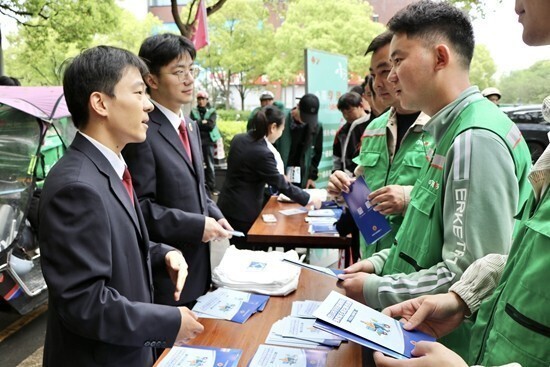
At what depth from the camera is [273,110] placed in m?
3.92

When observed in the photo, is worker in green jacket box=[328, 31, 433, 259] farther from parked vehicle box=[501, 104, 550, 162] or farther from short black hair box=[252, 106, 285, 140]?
parked vehicle box=[501, 104, 550, 162]

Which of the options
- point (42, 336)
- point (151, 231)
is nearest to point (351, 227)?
point (151, 231)

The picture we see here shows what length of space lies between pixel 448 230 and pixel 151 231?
53.8 inches

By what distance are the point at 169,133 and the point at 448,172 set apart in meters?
1.33

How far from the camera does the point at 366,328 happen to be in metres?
1.08

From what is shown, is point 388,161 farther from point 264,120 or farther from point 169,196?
point 264,120

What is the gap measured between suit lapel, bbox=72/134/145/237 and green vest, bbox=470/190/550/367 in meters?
1.09

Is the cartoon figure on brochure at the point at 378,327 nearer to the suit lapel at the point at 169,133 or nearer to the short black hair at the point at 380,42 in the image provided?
the suit lapel at the point at 169,133

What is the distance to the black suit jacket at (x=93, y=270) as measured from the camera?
1.21 meters

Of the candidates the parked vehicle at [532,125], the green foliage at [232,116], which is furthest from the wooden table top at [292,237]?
the green foliage at [232,116]

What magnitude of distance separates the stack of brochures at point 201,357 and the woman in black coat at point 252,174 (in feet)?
7.53

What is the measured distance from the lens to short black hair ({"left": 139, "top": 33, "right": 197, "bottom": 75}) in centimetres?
213

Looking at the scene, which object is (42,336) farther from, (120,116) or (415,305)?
(415,305)

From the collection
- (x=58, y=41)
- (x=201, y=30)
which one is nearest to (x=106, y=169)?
(x=201, y=30)
